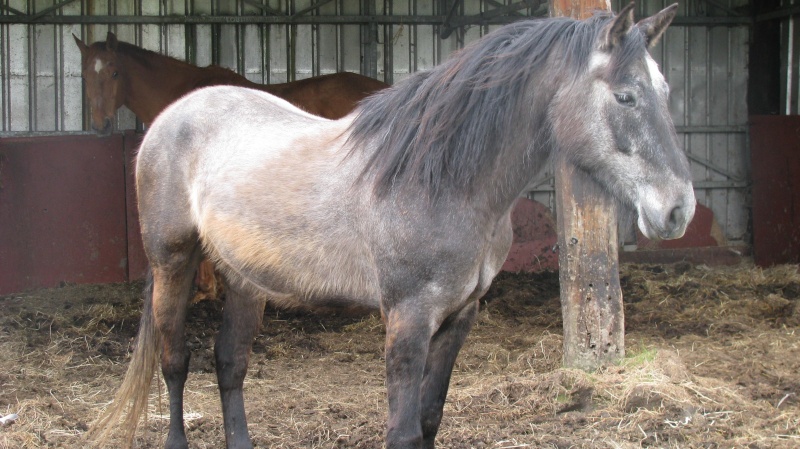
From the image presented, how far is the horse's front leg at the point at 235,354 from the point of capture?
13.3 ft

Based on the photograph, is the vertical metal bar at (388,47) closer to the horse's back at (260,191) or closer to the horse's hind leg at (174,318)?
the horse's back at (260,191)

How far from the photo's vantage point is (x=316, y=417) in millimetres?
4578

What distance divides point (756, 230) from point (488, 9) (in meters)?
4.65

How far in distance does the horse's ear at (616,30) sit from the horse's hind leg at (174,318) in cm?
232

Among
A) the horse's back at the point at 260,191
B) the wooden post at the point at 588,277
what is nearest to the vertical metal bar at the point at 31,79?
the horse's back at the point at 260,191

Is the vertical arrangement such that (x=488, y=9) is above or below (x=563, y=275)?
above

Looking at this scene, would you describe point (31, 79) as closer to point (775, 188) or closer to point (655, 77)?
point (655, 77)

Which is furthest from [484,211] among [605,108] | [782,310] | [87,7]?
[87,7]

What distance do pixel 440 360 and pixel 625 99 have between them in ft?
4.59

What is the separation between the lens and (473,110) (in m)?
3.06

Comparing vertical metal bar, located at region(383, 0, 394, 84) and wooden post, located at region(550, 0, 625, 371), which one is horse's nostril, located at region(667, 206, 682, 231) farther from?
vertical metal bar, located at region(383, 0, 394, 84)

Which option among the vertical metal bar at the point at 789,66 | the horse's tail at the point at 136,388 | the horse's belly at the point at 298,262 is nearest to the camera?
the horse's belly at the point at 298,262

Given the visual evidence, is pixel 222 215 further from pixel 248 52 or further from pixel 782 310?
pixel 248 52

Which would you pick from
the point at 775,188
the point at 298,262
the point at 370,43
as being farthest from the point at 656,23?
the point at 775,188
